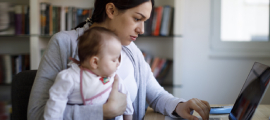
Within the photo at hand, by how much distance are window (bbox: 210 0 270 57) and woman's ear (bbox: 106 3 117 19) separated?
1815mm

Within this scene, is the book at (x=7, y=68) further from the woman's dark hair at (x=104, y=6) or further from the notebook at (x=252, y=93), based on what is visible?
the notebook at (x=252, y=93)

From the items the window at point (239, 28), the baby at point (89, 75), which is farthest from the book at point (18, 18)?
the window at point (239, 28)

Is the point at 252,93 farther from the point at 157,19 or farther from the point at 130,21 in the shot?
the point at 157,19

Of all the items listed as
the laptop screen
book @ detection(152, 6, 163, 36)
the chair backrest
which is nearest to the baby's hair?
the chair backrest

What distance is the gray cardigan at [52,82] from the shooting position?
930mm

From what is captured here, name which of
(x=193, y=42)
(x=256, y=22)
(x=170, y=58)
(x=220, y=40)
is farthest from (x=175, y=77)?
(x=256, y=22)

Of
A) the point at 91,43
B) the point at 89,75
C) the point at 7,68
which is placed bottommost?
the point at 7,68

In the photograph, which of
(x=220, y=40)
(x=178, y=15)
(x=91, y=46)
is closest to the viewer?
(x=91, y=46)

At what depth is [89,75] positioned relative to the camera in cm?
94

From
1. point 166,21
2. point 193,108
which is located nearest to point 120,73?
point 193,108

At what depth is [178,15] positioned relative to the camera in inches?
95.8

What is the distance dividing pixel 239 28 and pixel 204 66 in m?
0.59

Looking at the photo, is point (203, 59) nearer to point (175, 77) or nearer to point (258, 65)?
point (175, 77)

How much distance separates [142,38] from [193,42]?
0.58 metres
